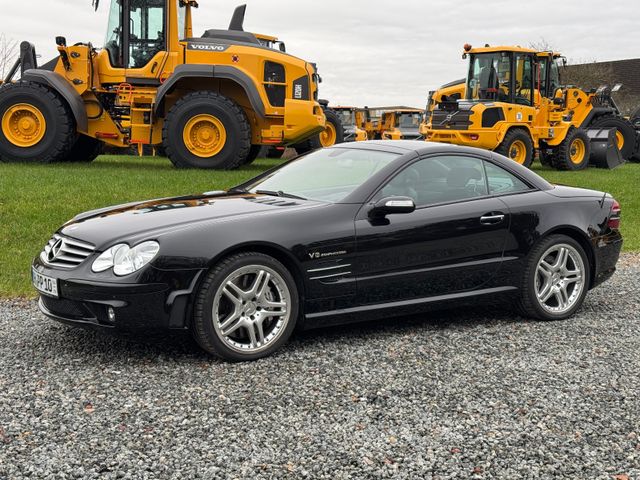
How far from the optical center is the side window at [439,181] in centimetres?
561

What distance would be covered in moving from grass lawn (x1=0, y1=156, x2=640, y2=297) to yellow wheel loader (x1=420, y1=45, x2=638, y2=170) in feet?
10.4

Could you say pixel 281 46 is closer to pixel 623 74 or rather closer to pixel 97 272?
pixel 97 272

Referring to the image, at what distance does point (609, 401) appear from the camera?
4.27 m

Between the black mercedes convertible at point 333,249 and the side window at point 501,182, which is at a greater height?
the side window at point 501,182

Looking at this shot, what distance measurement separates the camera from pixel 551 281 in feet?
20.1

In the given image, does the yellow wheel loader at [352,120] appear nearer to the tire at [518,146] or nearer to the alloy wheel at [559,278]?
the tire at [518,146]

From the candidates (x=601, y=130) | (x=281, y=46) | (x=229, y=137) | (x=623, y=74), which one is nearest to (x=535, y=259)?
(x=229, y=137)

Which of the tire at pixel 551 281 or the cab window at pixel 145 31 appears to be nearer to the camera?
the tire at pixel 551 281

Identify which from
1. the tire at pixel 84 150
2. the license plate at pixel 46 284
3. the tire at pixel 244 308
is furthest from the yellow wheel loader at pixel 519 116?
the license plate at pixel 46 284

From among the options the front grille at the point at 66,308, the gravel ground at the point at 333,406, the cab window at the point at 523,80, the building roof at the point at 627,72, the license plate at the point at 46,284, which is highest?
the building roof at the point at 627,72

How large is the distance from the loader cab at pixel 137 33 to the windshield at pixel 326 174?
414 inches

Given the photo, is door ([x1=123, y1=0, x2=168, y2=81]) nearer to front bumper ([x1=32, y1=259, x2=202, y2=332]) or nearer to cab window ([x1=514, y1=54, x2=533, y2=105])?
cab window ([x1=514, y1=54, x2=533, y2=105])

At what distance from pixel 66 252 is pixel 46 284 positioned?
8.9 inches

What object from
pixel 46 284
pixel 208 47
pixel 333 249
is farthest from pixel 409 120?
pixel 46 284
